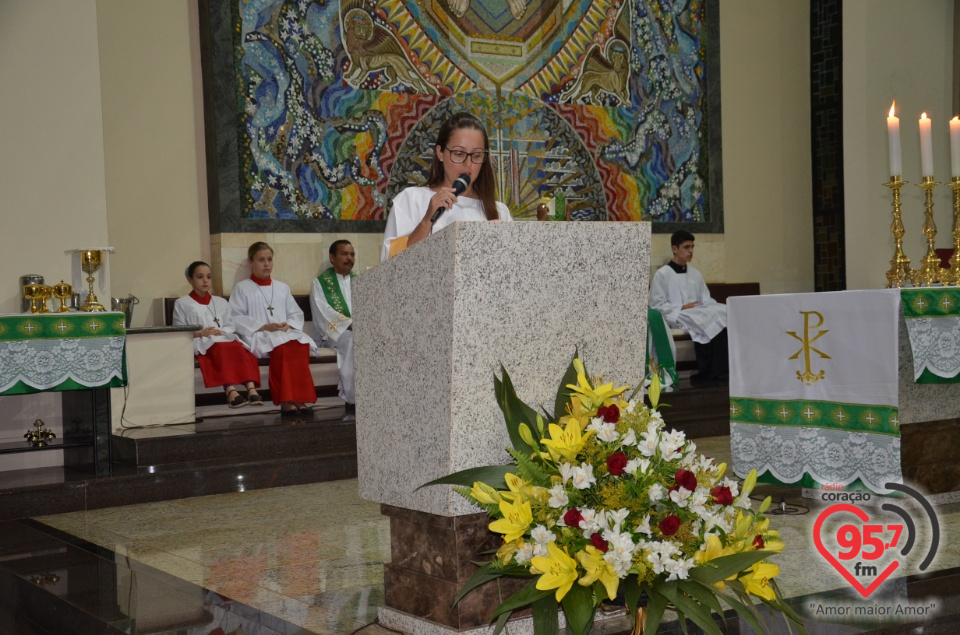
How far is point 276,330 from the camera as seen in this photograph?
762cm

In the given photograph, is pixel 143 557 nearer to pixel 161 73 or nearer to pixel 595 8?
pixel 161 73

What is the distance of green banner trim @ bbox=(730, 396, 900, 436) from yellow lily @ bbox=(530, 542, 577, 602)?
2.72 metres

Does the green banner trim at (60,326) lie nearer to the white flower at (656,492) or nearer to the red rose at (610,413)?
the red rose at (610,413)

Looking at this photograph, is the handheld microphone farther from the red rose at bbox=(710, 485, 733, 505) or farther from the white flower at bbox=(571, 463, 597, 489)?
the red rose at bbox=(710, 485, 733, 505)

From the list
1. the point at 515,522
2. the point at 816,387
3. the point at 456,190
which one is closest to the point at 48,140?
the point at 456,190

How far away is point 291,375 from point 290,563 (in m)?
3.59

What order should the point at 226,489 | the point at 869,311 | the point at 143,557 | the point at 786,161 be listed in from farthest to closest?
the point at 786,161
the point at 226,489
the point at 869,311
the point at 143,557

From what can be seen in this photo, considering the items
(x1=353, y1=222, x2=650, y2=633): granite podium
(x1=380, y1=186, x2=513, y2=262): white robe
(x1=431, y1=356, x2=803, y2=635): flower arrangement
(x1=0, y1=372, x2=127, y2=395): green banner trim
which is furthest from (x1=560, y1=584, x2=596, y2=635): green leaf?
(x1=0, y1=372, x2=127, y2=395): green banner trim

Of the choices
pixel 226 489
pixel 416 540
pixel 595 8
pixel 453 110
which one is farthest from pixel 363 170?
pixel 416 540

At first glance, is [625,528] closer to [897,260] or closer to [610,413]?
[610,413]

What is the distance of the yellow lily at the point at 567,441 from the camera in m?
2.13

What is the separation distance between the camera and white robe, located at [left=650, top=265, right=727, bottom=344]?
9031mm

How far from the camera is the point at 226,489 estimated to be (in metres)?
5.91

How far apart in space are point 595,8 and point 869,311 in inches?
243
